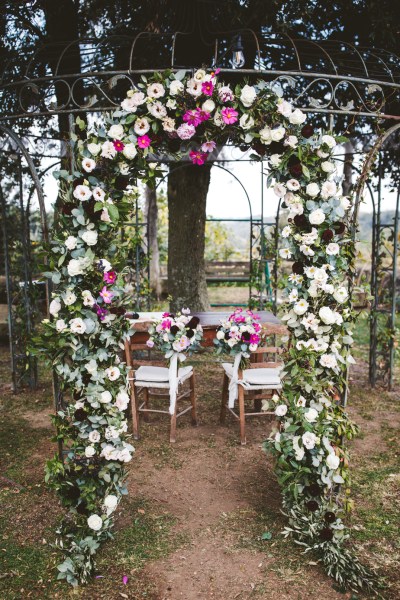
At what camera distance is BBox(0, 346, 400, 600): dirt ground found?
9.81 ft

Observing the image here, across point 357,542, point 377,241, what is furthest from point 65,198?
point 377,241

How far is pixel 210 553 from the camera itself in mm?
3299

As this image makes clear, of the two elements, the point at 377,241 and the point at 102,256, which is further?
the point at 377,241

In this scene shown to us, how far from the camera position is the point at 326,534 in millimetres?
3248

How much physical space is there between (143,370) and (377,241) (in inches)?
128

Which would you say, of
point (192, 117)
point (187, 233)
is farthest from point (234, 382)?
point (187, 233)

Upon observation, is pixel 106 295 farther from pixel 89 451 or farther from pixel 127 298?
pixel 89 451

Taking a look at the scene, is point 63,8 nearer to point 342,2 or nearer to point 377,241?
point 342,2

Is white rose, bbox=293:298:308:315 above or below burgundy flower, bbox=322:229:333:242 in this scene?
below

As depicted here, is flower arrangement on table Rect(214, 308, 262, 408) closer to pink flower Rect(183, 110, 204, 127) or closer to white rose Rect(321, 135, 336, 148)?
white rose Rect(321, 135, 336, 148)

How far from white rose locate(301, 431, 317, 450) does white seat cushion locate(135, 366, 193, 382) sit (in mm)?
1894

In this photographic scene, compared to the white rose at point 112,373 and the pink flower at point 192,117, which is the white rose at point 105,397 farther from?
the pink flower at point 192,117

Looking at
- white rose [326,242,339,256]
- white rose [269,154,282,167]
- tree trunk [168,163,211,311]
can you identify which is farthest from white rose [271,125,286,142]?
tree trunk [168,163,211,311]

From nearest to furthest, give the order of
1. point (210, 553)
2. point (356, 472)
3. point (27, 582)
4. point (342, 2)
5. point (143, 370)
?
point (27, 582), point (210, 553), point (356, 472), point (143, 370), point (342, 2)
